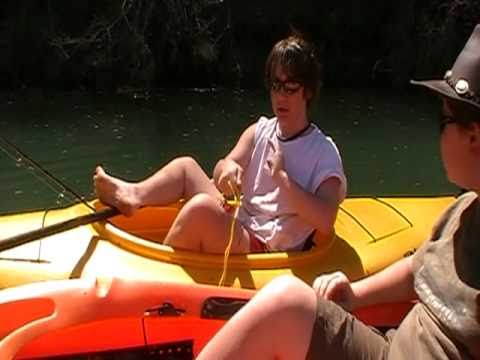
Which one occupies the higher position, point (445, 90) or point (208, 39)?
point (445, 90)

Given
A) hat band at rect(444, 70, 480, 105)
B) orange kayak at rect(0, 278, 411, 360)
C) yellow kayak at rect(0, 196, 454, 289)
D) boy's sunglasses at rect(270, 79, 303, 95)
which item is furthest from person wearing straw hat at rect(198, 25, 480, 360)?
boy's sunglasses at rect(270, 79, 303, 95)

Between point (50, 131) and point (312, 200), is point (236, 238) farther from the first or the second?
point (50, 131)

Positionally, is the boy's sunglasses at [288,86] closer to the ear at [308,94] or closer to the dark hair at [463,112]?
the ear at [308,94]

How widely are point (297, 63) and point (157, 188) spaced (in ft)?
1.90

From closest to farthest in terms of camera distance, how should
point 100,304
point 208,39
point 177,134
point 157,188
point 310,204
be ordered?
1. point 100,304
2. point 310,204
3. point 157,188
4. point 177,134
5. point 208,39

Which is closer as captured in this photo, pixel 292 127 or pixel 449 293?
pixel 449 293

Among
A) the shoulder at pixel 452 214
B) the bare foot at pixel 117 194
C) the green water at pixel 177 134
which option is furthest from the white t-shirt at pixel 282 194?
the green water at pixel 177 134

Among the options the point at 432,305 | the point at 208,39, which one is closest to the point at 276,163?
the point at 432,305

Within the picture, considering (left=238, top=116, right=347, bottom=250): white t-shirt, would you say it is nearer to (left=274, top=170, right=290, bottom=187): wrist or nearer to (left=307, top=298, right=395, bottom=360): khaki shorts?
(left=274, top=170, right=290, bottom=187): wrist

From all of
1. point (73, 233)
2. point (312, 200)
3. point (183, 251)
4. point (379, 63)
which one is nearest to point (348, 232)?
point (312, 200)

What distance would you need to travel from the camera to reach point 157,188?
9.61 feet

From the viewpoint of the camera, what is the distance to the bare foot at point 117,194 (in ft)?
9.45

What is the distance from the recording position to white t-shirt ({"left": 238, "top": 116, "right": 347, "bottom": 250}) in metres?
2.79

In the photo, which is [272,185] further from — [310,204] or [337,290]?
[337,290]
